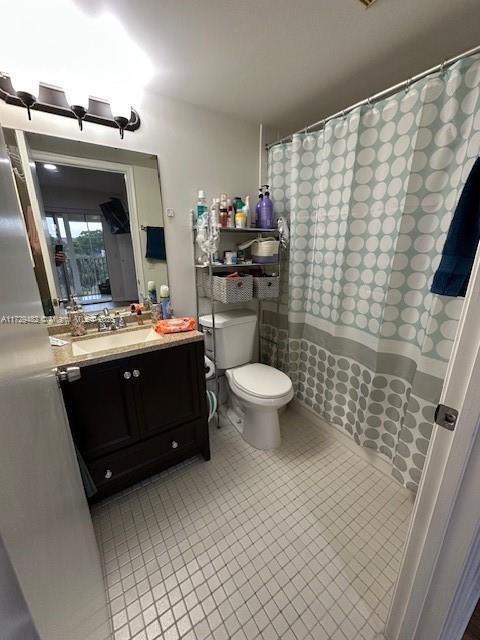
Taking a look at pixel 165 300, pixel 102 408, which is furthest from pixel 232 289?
pixel 102 408

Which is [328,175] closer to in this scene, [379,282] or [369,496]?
[379,282]

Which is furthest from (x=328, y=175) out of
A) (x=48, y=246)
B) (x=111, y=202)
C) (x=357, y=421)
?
(x=48, y=246)

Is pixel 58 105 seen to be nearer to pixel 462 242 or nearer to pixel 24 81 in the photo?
pixel 24 81

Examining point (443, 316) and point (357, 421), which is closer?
point (443, 316)

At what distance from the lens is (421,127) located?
112 cm

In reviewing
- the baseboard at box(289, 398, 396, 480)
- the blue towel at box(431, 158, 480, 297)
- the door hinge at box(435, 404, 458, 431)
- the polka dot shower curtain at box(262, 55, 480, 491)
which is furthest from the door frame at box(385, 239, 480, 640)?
the baseboard at box(289, 398, 396, 480)

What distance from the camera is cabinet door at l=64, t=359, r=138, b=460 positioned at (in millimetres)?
1124

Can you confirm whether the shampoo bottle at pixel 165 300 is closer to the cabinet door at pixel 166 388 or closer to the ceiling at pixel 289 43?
the cabinet door at pixel 166 388

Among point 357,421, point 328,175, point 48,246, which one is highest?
point 328,175

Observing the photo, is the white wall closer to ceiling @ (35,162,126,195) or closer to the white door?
ceiling @ (35,162,126,195)

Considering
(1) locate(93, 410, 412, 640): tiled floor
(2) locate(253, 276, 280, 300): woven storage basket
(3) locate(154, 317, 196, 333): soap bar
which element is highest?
(2) locate(253, 276, 280, 300): woven storage basket

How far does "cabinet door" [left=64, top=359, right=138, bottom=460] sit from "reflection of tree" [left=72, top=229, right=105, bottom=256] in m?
0.72

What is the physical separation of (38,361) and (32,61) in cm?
147

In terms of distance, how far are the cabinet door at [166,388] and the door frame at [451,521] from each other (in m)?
1.08
